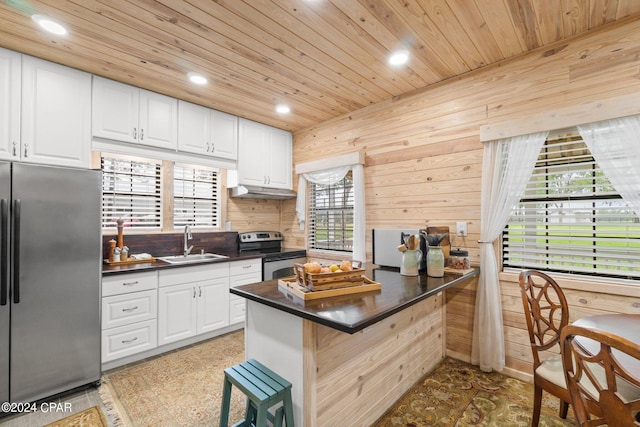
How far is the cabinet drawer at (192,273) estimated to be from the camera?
9.47ft

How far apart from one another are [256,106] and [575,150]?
3.08 meters

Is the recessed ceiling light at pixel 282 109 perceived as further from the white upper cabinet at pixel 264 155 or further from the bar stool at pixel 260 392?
the bar stool at pixel 260 392

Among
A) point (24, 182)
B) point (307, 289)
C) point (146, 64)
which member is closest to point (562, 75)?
point (307, 289)

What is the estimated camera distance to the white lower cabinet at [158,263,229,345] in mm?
2887

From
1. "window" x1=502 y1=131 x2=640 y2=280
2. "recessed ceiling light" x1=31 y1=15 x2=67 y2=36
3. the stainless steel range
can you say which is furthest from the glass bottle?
"recessed ceiling light" x1=31 y1=15 x2=67 y2=36

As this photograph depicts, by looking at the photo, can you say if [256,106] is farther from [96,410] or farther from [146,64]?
[96,410]

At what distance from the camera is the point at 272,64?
2.57 meters

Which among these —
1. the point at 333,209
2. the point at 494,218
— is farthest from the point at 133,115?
the point at 494,218

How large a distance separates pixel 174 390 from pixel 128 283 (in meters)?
1.01

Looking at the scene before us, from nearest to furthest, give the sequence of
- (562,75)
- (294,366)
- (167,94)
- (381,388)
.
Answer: (294,366) < (381,388) < (562,75) < (167,94)

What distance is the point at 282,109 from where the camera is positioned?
3598 millimetres

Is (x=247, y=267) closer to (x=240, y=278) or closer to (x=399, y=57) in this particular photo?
(x=240, y=278)

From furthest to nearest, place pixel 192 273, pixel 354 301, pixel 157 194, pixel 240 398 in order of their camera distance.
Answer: pixel 157 194 < pixel 192 273 < pixel 240 398 < pixel 354 301

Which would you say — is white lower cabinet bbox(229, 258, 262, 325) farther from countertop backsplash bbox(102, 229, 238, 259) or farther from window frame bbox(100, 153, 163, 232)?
window frame bbox(100, 153, 163, 232)
